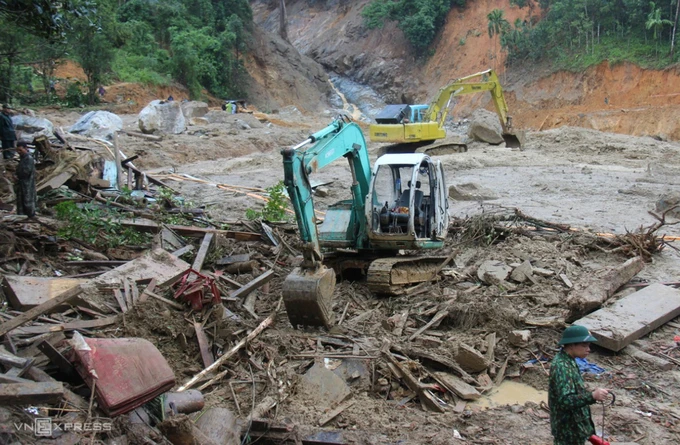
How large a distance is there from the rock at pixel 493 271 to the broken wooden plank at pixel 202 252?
444cm

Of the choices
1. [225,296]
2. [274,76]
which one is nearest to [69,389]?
[225,296]

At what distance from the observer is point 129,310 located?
6895 mm

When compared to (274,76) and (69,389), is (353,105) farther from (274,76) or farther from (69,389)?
(69,389)

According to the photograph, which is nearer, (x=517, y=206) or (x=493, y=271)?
(x=493, y=271)

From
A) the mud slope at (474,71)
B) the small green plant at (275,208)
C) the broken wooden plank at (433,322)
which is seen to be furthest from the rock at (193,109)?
the broken wooden plank at (433,322)

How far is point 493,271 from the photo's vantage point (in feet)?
32.0

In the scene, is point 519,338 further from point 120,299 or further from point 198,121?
point 198,121

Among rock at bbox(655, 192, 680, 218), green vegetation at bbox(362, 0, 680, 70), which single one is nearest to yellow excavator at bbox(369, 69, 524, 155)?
rock at bbox(655, 192, 680, 218)

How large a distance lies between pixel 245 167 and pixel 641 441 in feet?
59.1

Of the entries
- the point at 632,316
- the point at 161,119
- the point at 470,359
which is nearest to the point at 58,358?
the point at 470,359

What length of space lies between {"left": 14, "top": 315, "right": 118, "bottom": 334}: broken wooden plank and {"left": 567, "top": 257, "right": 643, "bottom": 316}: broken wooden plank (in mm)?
5786

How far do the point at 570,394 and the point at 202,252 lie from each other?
6.53 m

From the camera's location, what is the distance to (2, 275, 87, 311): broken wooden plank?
654 centimetres

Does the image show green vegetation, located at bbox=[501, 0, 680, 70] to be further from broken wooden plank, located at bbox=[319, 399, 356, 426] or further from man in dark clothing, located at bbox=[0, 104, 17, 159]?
broken wooden plank, located at bbox=[319, 399, 356, 426]
